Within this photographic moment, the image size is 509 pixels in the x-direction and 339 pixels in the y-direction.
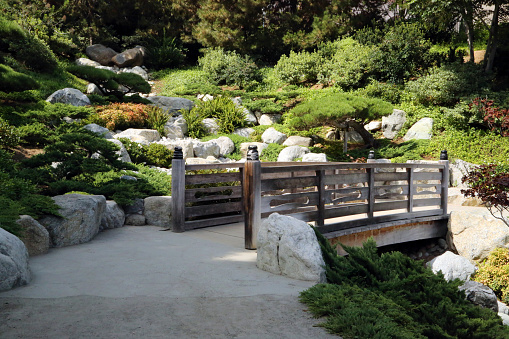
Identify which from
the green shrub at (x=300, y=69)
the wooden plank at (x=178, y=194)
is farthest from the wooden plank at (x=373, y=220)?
the green shrub at (x=300, y=69)

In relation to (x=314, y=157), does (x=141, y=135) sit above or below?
above

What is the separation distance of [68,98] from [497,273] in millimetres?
12823

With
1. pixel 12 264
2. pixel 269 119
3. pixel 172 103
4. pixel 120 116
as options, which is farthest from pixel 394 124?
pixel 12 264

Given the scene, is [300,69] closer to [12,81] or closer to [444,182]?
[12,81]

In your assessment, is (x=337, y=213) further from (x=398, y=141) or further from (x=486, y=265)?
(x=398, y=141)

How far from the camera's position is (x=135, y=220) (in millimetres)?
7246

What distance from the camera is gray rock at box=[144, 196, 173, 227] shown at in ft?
23.6

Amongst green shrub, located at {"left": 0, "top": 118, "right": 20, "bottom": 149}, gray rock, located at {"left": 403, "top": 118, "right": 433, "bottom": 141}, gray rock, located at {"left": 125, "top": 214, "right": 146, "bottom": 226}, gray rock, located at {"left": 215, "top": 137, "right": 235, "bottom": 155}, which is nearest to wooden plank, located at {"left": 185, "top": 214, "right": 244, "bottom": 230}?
gray rock, located at {"left": 125, "top": 214, "right": 146, "bottom": 226}

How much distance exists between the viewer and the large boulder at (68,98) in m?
14.1

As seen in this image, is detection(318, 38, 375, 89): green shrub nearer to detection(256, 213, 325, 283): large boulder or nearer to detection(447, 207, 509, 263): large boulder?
detection(447, 207, 509, 263): large boulder

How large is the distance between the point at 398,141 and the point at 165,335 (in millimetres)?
13910

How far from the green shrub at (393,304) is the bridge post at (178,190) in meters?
3.12

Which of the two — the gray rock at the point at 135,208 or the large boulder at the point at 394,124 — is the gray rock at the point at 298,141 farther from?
the gray rock at the point at 135,208

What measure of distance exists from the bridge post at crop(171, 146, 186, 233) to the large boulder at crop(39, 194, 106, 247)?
1.08 m
